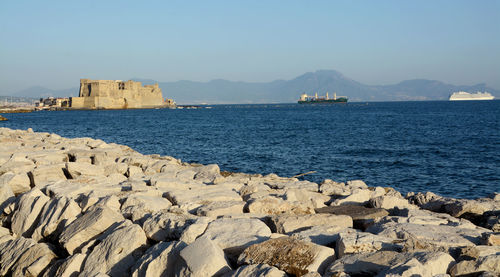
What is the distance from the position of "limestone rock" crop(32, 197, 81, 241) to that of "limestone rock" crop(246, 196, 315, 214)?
2.15m

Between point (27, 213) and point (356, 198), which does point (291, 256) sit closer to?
point (356, 198)

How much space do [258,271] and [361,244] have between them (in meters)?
1.06

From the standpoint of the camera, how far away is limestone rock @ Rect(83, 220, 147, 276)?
13.9ft

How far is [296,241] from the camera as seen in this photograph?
12.5 ft

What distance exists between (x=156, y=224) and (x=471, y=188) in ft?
35.6

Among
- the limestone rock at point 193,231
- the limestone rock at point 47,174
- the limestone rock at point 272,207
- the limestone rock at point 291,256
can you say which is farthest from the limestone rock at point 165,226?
the limestone rock at point 47,174

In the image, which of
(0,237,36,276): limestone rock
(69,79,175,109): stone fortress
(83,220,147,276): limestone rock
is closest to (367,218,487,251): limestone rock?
(83,220,147,276): limestone rock

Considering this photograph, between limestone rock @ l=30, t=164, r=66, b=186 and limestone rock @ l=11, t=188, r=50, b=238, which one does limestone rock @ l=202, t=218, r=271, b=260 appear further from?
limestone rock @ l=30, t=164, r=66, b=186

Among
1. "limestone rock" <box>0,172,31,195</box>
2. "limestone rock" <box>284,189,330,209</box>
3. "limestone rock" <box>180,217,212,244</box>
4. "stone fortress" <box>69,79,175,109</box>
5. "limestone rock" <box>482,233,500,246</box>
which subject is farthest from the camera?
"stone fortress" <box>69,79,175,109</box>

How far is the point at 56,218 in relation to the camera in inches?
213

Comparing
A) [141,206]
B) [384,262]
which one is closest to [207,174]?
[141,206]

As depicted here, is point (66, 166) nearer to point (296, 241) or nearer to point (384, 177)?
point (296, 241)

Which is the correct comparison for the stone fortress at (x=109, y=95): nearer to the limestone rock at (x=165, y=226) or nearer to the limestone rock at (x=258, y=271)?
the limestone rock at (x=165, y=226)

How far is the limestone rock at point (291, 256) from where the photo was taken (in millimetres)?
3475
